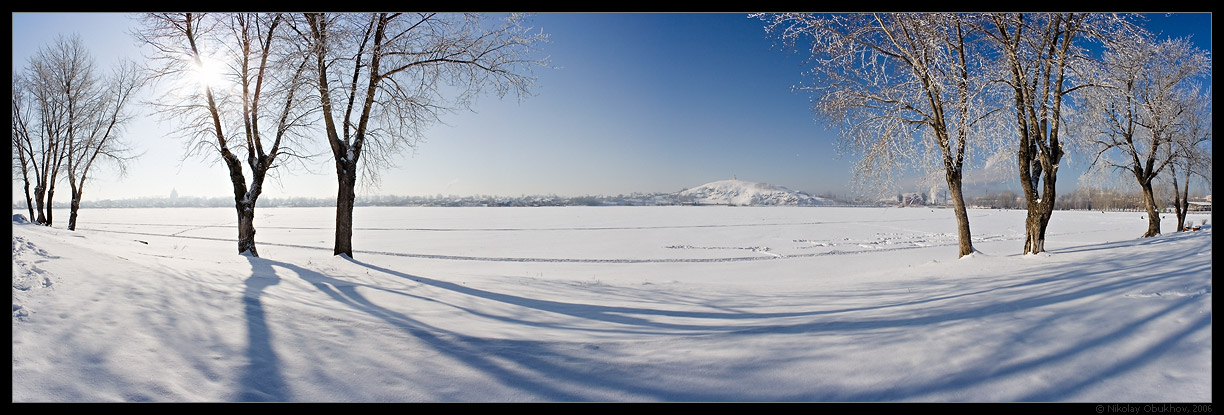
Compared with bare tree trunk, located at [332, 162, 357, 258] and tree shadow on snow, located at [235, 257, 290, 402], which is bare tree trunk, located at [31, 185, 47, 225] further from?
tree shadow on snow, located at [235, 257, 290, 402]

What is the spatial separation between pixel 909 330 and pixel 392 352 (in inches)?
129

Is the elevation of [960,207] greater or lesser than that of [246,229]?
greater

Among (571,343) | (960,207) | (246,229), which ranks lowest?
(571,343)

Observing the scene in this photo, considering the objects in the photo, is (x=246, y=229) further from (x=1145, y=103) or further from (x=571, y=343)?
(x=1145, y=103)

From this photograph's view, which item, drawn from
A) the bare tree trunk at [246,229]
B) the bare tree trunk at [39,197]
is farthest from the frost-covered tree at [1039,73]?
the bare tree trunk at [39,197]

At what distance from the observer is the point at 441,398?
2.27m

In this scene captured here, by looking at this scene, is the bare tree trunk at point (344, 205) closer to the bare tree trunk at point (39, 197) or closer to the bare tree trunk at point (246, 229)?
the bare tree trunk at point (246, 229)

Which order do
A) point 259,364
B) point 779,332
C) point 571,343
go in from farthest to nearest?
point 779,332, point 571,343, point 259,364

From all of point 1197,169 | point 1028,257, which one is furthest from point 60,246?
point 1197,169

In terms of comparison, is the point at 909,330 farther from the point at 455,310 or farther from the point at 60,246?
the point at 60,246

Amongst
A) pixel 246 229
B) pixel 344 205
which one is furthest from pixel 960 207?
pixel 246 229

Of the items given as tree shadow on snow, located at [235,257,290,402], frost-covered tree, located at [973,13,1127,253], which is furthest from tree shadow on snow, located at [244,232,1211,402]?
frost-covered tree, located at [973,13,1127,253]

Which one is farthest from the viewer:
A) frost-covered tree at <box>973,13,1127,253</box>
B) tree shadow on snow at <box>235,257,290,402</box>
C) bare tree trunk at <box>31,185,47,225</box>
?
bare tree trunk at <box>31,185,47,225</box>

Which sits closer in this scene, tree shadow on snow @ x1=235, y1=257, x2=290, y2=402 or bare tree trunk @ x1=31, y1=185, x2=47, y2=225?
tree shadow on snow @ x1=235, y1=257, x2=290, y2=402
